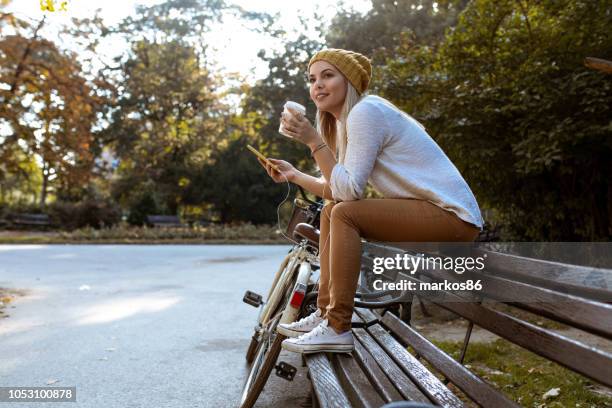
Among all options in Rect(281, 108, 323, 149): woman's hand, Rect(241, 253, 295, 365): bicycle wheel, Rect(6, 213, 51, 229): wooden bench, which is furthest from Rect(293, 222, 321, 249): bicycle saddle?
Rect(6, 213, 51, 229): wooden bench

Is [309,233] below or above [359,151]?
below

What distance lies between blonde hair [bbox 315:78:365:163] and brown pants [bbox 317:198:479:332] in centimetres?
54

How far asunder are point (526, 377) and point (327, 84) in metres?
2.68

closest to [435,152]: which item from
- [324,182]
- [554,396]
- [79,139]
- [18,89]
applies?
[324,182]

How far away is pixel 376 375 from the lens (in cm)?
242

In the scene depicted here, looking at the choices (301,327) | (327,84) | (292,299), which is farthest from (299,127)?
(292,299)

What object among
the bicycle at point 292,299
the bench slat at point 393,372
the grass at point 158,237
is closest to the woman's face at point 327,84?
the bicycle at point 292,299

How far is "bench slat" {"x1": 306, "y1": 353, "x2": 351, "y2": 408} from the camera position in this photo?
2.04 metres

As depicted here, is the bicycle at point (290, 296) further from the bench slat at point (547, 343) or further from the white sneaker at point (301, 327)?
the bench slat at point (547, 343)

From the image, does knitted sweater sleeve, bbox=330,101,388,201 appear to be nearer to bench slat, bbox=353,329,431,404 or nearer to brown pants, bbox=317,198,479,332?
brown pants, bbox=317,198,479,332

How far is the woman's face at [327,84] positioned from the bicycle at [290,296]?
3.39 feet

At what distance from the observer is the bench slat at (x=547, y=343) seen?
1476 millimetres

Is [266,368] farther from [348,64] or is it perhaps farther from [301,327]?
[348,64]

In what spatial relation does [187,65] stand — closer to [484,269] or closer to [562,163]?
[562,163]
